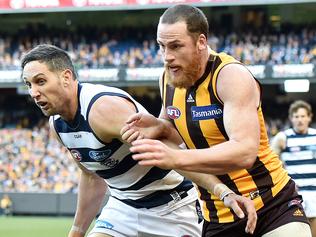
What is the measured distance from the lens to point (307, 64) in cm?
2467

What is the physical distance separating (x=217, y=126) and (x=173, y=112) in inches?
14.6

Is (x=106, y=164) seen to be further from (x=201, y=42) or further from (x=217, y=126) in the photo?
(x=201, y=42)

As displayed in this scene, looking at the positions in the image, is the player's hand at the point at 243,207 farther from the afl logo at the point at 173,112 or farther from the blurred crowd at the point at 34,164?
the blurred crowd at the point at 34,164

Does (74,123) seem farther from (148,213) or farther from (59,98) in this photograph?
(148,213)

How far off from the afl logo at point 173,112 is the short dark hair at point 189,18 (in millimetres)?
518

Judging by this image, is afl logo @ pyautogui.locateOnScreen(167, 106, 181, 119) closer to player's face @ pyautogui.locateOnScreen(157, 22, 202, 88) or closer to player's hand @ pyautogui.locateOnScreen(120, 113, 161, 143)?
player's hand @ pyautogui.locateOnScreen(120, 113, 161, 143)

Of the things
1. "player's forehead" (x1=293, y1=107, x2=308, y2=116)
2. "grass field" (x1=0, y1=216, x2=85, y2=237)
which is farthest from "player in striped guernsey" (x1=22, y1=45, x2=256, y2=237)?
"grass field" (x1=0, y1=216, x2=85, y2=237)

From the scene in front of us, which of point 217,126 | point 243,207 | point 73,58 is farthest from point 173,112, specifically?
point 73,58

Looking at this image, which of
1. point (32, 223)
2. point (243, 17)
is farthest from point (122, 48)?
point (32, 223)

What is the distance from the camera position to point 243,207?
3.98 metres

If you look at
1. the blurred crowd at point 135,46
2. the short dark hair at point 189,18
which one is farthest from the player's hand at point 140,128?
the blurred crowd at point 135,46

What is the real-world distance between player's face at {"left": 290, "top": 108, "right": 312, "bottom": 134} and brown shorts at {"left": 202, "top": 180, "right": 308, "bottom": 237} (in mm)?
4643

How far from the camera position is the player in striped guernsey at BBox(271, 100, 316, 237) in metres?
9.03

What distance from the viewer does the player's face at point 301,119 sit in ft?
29.4
